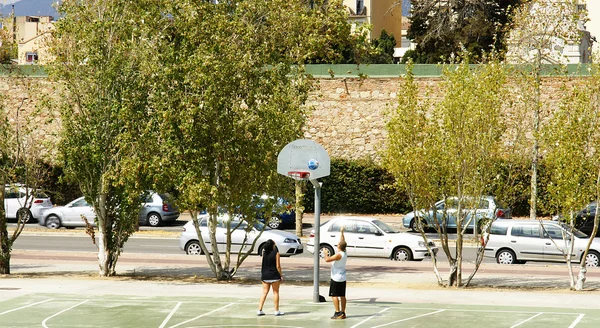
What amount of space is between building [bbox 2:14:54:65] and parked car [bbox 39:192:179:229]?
20.7 ft

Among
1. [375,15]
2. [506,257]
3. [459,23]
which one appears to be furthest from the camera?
[375,15]

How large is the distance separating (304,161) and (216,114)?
333 centimetres

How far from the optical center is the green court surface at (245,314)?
16.8 meters

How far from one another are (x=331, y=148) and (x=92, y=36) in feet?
70.3

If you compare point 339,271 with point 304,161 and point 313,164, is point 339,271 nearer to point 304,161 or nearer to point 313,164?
point 313,164

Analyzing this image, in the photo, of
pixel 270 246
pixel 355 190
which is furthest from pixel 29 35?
pixel 270 246

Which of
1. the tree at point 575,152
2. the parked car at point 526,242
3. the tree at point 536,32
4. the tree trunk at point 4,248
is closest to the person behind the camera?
the tree at point 575,152

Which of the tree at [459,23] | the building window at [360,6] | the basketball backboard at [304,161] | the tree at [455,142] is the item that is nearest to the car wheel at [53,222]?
the tree at [455,142]

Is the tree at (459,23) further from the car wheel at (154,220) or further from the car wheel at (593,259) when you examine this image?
the car wheel at (593,259)

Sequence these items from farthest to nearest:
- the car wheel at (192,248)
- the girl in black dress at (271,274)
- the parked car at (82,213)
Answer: the parked car at (82,213) < the car wheel at (192,248) < the girl in black dress at (271,274)

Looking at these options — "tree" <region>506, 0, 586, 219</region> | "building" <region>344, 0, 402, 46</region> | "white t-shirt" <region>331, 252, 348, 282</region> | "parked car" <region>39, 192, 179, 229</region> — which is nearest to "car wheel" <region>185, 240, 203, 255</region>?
"parked car" <region>39, 192, 179, 229</region>

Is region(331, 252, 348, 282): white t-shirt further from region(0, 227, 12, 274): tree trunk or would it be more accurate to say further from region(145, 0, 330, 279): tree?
region(0, 227, 12, 274): tree trunk

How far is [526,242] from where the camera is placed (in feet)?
92.0

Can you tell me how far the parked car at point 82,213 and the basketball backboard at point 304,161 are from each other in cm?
1667
